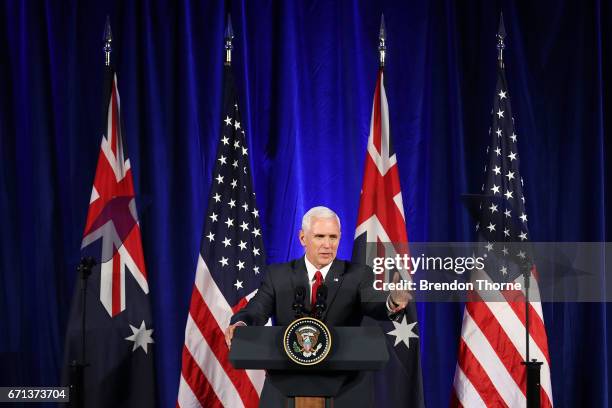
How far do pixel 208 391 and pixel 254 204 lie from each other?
126 cm

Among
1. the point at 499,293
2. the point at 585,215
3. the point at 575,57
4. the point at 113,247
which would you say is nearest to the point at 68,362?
the point at 113,247

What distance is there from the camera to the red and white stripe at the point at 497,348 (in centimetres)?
483

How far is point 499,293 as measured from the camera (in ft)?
15.9

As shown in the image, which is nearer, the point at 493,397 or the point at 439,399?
the point at 493,397

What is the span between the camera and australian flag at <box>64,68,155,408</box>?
16.0 feet

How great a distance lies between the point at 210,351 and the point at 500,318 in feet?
6.23

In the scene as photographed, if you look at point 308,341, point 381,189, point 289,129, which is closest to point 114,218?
point 289,129

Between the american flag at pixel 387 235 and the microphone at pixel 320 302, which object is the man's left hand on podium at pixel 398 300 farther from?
the american flag at pixel 387 235

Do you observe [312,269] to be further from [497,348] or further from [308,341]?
[497,348]

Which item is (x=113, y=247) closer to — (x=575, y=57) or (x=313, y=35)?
(x=313, y=35)

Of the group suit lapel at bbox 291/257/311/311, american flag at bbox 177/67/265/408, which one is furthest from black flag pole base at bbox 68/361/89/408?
suit lapel at bbox 291/257/311/311

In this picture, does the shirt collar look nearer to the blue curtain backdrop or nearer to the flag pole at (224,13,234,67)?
the blue curtain backdrop

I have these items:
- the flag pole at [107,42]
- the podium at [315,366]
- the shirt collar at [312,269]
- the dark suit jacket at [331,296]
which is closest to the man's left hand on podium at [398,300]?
the podium at [315,366]

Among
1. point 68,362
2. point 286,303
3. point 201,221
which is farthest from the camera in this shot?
point 201,221
